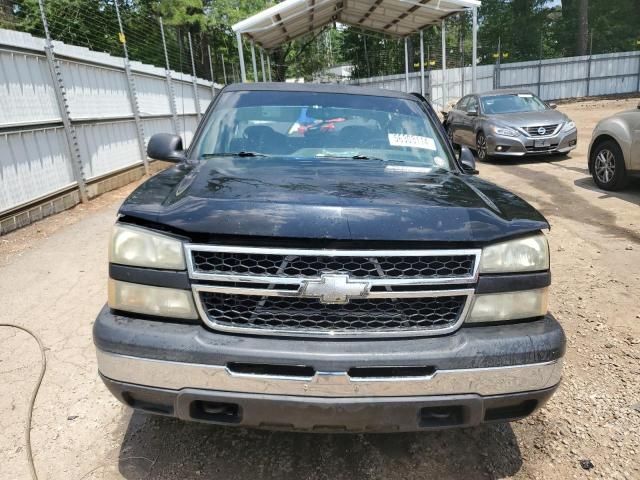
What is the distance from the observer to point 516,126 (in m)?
10.2

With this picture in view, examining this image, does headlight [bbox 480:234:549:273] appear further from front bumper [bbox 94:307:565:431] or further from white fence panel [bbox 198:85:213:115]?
white fence panel [bbox 198:85:213:115]

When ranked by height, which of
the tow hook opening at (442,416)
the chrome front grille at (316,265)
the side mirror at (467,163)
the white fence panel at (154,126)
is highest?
the white fence panel at (154,126)

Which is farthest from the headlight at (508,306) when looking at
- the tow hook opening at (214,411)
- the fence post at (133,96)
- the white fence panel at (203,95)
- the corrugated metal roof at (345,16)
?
the white fence panel at (203,95)

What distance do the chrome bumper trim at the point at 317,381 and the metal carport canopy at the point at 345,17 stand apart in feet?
39.8

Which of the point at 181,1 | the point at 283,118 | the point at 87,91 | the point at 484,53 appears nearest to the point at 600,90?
the point at 484,53

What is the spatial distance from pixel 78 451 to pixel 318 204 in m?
1.70

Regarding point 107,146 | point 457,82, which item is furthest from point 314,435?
point 457,82

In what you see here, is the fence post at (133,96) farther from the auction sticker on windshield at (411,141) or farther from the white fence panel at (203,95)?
the auction sticker on windshield at (411,141)

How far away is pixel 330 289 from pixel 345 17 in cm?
1960

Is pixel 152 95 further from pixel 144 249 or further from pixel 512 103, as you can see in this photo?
pixel 144 249

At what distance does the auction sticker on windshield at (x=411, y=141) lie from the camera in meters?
3.12

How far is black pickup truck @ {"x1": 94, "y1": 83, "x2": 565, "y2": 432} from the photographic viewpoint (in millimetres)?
1733

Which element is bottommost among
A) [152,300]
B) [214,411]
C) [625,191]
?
[625,191]

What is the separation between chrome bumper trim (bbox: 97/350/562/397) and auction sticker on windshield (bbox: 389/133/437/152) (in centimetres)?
170
